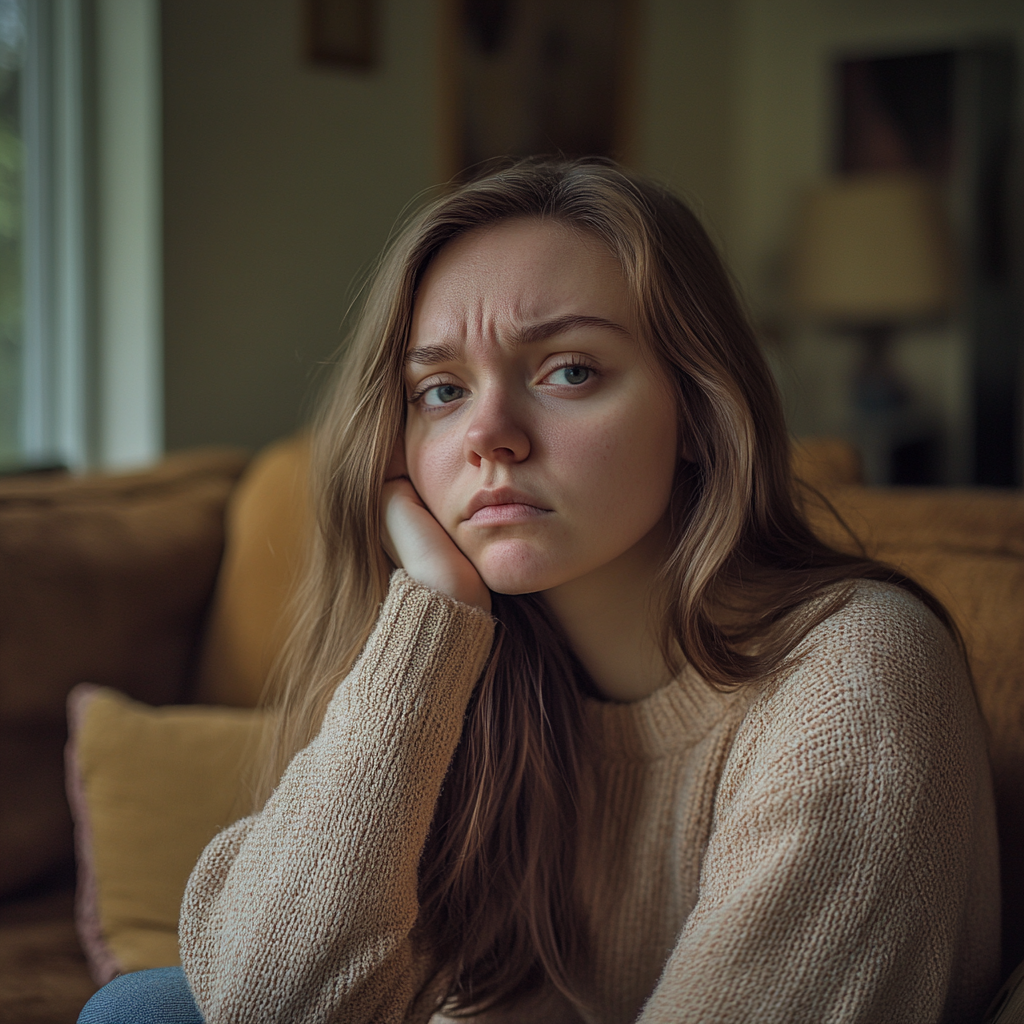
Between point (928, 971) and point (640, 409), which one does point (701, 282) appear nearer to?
point (640, 409)

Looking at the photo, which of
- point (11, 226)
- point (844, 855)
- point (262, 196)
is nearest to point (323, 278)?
point (262, 196)

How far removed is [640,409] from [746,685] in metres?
0.23

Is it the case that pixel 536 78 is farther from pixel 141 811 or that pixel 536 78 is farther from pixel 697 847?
pixel 697 847

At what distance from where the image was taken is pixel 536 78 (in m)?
2.79

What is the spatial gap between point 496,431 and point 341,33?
1736 mm

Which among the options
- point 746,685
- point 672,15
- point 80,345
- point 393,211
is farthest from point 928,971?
point 672,15

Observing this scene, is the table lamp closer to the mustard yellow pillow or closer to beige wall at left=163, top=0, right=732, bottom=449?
beige wall at left=163, top=0, right=732, bottom=449

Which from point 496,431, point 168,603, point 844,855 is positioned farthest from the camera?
point 168,603

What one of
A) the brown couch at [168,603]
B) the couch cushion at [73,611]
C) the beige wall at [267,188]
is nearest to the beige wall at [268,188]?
the beige wall at [267,188]

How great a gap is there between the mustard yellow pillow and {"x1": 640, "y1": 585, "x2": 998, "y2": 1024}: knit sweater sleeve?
0.62 m

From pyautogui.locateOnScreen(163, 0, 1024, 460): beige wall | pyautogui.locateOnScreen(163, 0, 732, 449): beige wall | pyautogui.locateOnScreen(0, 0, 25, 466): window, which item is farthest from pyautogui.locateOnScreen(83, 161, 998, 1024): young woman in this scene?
pyautogui.locateOnScreen(0, 0, 25, 466): window

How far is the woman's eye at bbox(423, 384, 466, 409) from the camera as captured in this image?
839 mm

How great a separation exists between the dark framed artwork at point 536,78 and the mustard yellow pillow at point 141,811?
1572mm

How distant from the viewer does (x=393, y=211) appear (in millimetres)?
2320
